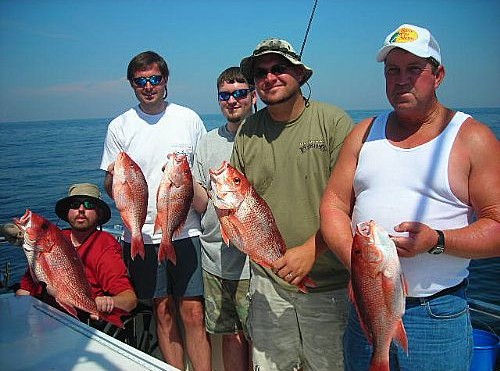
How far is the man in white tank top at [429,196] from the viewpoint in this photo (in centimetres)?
204

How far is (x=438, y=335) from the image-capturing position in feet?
7.18

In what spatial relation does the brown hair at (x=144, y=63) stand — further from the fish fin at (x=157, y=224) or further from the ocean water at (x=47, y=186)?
the ocean water at (x=47, y=186)

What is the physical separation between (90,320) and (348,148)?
241cm

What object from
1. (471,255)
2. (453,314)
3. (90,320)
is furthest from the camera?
(90,320)

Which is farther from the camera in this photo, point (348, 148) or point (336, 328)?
point (336, 328)

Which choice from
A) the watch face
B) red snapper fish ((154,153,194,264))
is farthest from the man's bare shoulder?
red snapper fish ((154,153,194,264))

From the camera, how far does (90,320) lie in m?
3.56

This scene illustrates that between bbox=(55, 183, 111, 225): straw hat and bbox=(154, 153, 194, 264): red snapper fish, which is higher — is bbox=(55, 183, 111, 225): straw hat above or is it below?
below

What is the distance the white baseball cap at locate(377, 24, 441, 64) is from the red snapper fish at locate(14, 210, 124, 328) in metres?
2.50

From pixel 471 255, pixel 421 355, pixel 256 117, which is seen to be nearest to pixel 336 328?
pixel 421 355

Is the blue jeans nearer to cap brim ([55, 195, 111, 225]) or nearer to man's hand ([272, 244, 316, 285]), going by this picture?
man's hand ([272, 244, 316, 285])

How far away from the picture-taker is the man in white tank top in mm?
2043

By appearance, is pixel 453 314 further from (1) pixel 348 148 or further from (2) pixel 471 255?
(1) pixel 348 148

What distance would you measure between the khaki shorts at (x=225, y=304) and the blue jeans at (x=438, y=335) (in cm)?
158
